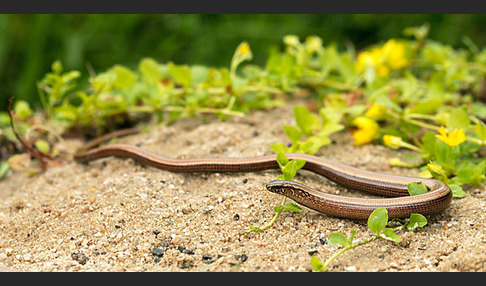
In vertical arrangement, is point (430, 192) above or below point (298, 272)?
above

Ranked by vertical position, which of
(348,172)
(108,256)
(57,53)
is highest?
(57,53)

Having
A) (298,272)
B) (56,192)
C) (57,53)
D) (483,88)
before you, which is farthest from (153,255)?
(57,53)

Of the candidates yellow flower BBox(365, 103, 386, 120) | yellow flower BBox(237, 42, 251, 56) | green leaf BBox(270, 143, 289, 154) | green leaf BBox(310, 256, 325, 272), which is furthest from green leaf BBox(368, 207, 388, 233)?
yellow flower BBox(237, 42, 251, 56)

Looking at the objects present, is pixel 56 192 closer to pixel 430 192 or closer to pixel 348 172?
pixel 348 172

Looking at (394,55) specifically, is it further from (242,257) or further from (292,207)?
(242,257)

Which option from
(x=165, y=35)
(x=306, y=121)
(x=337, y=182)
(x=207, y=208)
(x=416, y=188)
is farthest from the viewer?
(x=165, y=35)

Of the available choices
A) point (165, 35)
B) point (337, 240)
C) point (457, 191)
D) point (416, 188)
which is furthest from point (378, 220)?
point (165, 35)
